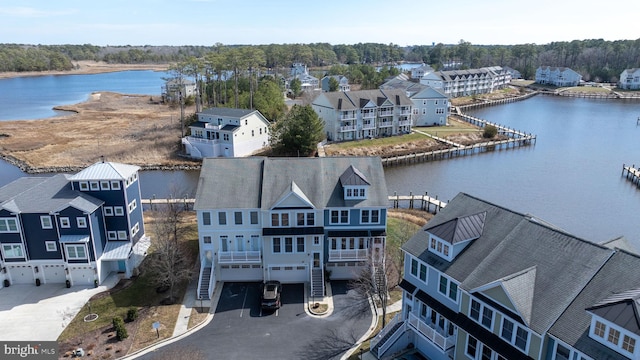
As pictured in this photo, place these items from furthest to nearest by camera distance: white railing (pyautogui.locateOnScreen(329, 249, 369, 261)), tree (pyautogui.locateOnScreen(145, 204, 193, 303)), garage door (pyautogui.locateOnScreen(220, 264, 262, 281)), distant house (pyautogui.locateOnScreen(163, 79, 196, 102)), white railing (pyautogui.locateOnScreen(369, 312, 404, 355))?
1. distant house (pyautogui.locateOnScreen(163, 79, 196, 102))
2. garage door (pyautogui.locateOnScreen(220, 264, 262, 281))
3. white railing (pyautogui.locateOnScreen(329, 249, 369, 261))
4. tree (pyautogui.locateOnScreen(145, 204, 193, 303))
5. white railing (pyautogui.locateOnScreen(369, 312, 404, 355))

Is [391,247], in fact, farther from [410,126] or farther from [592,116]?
[592,116]

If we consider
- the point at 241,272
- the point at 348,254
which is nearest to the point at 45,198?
the point at 241,272

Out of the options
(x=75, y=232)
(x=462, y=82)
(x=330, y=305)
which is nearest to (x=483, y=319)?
(x=330, y=305)

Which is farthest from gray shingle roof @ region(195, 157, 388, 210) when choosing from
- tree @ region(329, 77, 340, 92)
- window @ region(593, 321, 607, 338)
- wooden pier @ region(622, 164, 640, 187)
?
tree @ region(329, 77, 340, 92)

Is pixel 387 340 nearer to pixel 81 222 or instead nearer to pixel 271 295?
pixel 271 295

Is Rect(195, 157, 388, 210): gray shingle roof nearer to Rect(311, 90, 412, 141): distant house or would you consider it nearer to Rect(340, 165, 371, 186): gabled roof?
Rect(340, 165, 371, 186): gabled roof

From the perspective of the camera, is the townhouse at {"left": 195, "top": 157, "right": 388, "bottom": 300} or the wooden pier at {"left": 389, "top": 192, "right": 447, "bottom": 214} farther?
the wooden pier at {"left": 389, "top": 192, "right": 447, "bottom": 214}
